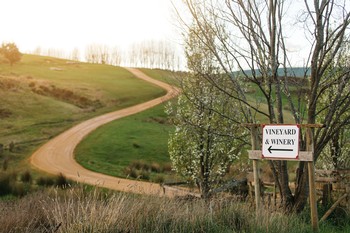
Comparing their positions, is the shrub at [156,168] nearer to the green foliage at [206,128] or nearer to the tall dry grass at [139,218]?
the green foliage at [206,128]

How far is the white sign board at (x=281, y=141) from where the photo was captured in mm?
8062

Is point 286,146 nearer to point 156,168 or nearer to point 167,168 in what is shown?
point 156,168

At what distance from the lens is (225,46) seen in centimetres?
1048

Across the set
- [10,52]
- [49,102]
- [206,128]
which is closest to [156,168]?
[206,128]

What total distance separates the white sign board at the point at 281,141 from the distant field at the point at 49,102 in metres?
22.0

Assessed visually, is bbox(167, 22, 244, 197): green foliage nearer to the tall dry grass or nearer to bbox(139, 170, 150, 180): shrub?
the tall dry grass

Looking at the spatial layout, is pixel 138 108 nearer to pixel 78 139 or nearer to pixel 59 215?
pixel 78 139

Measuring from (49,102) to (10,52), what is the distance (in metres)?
32.4

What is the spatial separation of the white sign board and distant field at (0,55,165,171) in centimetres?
2203

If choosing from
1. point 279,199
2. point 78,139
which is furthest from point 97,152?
point 279,199

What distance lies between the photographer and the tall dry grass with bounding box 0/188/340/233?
21.5 feet

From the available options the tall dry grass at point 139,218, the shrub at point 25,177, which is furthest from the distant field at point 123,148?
the tall dry grass at point 139,218

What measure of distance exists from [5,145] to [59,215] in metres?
28.4

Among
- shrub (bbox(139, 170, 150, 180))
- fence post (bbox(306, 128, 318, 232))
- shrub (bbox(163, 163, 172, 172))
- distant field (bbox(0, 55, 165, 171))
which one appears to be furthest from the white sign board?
distant field (bbox(0, 55, 165, 171))
